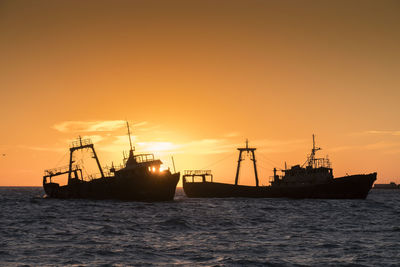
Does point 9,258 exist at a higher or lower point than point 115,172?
lower

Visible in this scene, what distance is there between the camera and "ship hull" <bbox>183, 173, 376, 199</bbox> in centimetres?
7025

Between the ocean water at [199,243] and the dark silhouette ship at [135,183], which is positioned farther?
the dark silhouette ship at [135,183]

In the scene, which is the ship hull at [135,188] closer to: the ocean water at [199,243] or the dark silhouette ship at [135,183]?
the dark silhouette ship at [135,183]

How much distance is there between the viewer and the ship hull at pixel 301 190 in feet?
230

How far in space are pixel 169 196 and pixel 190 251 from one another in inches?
1747

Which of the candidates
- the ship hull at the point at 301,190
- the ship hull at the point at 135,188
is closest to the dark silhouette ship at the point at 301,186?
the ship hull at the point at 301,190

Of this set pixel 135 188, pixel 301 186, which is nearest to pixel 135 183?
pixel 135 188

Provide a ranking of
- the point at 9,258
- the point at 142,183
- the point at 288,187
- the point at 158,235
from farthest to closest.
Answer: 1. the point at 288,187
2. the point at 142,183
3. the point at 158,235
4. the point at 9,258

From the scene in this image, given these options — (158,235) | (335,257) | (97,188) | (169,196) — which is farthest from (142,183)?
(335,257)

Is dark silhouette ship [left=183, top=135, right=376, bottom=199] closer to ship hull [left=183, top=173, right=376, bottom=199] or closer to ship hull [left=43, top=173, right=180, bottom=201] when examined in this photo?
ship hull [left=183, top=173, right=376, bottom=199]

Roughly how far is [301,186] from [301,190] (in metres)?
0.70

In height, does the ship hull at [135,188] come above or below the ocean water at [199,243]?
above

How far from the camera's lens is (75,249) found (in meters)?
20.6

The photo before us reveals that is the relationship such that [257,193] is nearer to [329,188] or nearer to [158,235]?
[329,188]
